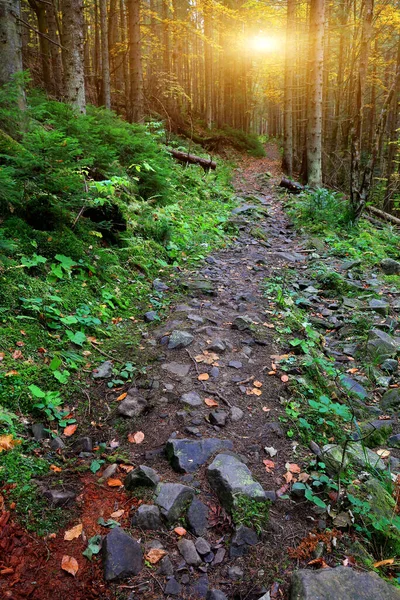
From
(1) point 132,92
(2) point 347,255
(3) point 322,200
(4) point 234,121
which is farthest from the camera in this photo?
(4) point 234,121

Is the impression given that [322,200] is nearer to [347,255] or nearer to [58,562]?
[347,255]

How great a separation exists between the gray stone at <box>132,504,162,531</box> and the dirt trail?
0.13ft

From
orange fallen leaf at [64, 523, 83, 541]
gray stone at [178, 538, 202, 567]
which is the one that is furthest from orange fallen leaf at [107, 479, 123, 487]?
gray stone at [178, 538, 202, 567]

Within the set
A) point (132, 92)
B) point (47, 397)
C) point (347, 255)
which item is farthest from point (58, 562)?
point (132, 92)

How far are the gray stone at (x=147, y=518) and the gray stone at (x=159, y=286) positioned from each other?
353 cm

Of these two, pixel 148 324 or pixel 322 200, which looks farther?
pixel 322 200

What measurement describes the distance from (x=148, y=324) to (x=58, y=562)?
2.84 metres

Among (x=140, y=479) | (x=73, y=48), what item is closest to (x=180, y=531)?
(x=140, y=479)

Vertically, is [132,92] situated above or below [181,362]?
above

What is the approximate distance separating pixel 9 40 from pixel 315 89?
30.6 ft

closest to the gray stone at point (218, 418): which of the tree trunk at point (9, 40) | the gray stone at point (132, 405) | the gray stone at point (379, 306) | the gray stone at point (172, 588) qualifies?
the gray stone at point (132, 405)

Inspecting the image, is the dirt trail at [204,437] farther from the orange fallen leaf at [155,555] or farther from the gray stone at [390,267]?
the gray stone at [390,267]

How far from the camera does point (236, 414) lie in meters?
3.25

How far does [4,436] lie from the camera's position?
96.9 inches
